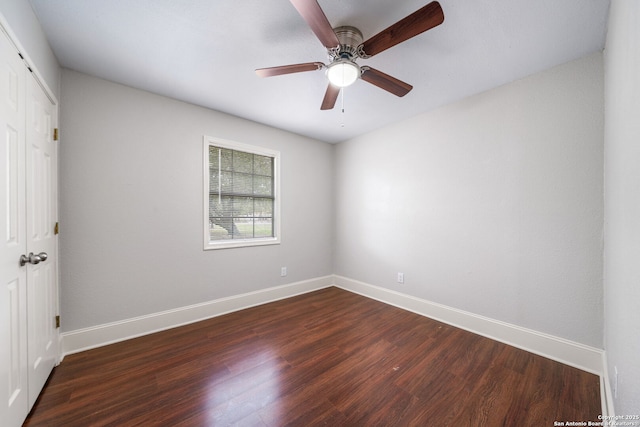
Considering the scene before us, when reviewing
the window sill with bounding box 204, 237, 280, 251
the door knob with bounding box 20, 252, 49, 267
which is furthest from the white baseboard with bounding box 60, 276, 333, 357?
the door knob with bounding box 20, 252, 49, 267

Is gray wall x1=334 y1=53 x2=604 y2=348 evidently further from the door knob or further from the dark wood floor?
the door knob

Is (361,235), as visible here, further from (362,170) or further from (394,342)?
(394,342)

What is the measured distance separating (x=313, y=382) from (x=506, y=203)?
2310 mm

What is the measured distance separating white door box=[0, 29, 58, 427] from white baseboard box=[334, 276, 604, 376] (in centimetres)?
323

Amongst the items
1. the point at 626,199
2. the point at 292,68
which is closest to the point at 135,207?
the point at 292,68

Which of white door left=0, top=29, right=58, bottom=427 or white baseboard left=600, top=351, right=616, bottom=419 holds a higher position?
white door left=0, top=29, right=58, bottom=427

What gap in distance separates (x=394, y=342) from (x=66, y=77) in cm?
376

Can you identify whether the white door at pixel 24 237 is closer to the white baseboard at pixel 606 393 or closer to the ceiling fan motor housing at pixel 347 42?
the ceiling fan motor housing at pixel 347 42

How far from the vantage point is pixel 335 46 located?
4.86 ft

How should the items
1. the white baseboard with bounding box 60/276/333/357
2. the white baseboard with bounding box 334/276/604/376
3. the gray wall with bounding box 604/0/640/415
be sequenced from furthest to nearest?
the white baseboard with bounding box 60/276/333/357, the white baseboard with bounding box 334/276/604/376, the gray wall with bounding box 604/0/640/415

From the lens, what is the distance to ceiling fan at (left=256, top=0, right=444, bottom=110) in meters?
1.19

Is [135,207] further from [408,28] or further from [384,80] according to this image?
[408,28]

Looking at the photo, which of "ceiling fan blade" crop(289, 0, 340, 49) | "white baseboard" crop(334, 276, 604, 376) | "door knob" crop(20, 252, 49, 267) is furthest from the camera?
"white baseboard" crop(334, 276, 604, 376)

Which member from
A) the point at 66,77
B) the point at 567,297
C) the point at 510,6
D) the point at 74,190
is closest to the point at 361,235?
the point at 567,297
